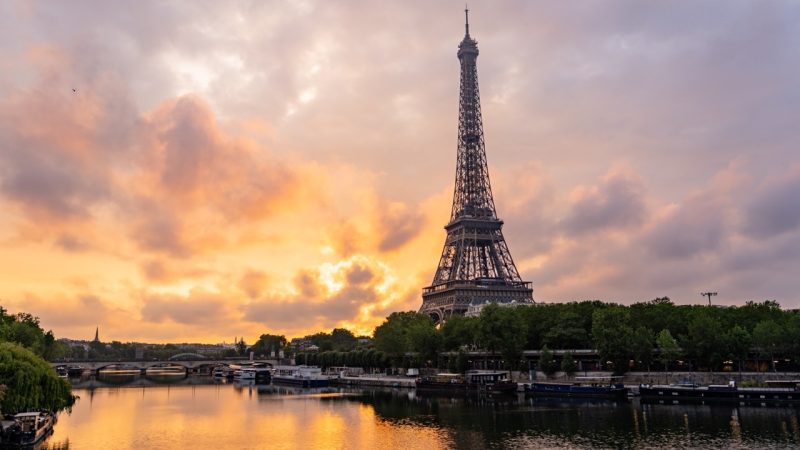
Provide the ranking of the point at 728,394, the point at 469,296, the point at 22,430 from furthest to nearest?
1. the point at 469,296
2. the point at 728,394
3. the point at 22,430

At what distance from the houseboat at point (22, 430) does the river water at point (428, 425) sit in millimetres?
2270

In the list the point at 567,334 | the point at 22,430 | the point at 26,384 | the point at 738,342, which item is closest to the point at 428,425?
the point at 22,430

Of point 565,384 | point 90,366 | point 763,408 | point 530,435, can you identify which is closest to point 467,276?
point 565,384

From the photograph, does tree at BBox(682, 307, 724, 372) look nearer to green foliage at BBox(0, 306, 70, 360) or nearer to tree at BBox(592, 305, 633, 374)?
tree at BBox(592, 305, 633, 374)

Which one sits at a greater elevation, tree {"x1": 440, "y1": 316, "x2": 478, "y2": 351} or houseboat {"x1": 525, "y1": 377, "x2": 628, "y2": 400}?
tree {"x1": 440, "y1": 316, "x2": 478, "y2": 351}

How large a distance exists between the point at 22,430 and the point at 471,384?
65175mm

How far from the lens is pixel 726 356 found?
86250 mm

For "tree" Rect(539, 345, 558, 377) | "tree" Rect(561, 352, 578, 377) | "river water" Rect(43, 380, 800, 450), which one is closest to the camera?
"river water" Rect(43, 380, 800, 450)

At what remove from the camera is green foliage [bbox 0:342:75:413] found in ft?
156

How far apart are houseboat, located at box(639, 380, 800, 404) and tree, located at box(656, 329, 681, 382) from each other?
828cm

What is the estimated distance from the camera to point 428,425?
6256cm

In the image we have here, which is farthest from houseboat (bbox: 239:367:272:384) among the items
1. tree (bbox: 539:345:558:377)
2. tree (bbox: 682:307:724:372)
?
tree (bbox: 682:307:724:372)

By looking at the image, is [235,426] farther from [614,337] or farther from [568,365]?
[614,337]

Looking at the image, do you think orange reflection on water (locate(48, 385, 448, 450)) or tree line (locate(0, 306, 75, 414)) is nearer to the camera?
tree line (locate(0, 306, 75, 414))
